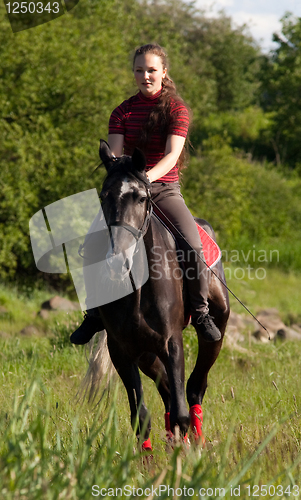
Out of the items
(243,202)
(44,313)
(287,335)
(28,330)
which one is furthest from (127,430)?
(243,202)

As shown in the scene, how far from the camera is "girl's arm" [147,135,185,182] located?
143 inches

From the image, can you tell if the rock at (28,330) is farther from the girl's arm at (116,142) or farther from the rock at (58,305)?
the girl's arm at (116,142)

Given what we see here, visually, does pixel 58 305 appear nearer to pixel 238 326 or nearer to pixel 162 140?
pixel 238 326

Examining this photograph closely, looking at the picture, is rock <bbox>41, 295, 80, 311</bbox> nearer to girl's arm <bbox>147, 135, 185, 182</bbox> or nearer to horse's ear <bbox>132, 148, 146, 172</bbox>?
girl's arm <bbox>147, 135, 185, 182</bbox>

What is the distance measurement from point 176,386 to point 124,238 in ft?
3.98

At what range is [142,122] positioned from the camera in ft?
13.7

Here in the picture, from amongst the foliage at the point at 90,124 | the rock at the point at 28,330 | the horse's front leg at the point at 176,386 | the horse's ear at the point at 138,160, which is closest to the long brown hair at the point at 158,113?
the horse's ear at the point at 138,160

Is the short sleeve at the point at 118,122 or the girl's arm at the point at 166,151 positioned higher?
the short sleeve at the point at 118,122

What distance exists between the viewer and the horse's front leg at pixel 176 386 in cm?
359

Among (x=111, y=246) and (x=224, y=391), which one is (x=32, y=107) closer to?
(x=224, y=391)

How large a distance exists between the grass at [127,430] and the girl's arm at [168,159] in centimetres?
154
